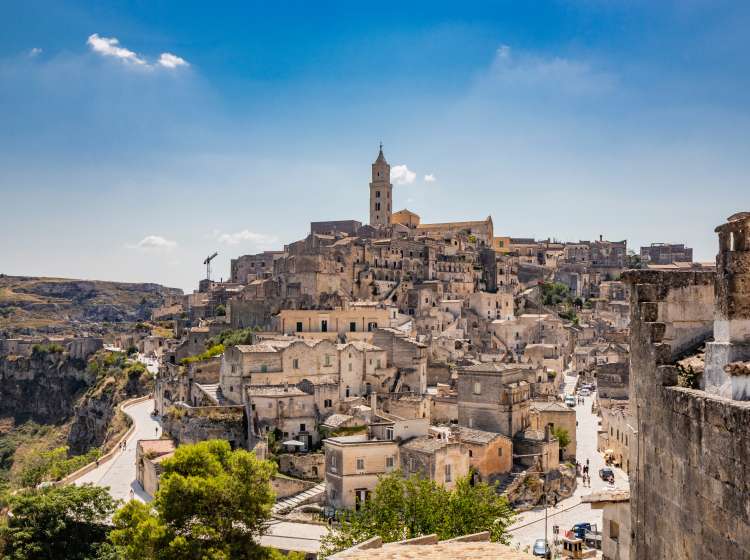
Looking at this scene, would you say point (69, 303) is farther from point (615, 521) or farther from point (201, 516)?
point (615, 521)

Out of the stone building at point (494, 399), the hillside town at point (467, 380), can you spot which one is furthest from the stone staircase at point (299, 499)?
the stone building at point (494, 399)

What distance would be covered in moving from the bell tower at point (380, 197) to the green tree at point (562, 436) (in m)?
73.2

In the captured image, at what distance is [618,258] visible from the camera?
116m

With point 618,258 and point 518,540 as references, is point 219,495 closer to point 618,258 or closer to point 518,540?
point 518,540

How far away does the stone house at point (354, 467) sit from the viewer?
3700cm

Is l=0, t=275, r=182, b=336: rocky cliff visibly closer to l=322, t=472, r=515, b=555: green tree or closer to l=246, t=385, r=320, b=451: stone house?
l=246, t=385, r=320, b=451: stone house

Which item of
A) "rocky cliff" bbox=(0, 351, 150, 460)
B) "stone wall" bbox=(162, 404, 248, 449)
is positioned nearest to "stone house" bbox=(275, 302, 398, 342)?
"stone wall" bbox=(162, 404, 248, 449)

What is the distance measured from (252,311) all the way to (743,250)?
220ft

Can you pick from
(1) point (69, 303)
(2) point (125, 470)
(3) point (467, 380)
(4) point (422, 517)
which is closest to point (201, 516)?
(4) point (422, 517)

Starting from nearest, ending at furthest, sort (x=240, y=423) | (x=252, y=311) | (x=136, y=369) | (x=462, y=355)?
(x=240, y=423) → (x=462, y=355) → (x=252, y=311) → (x=136, y=369)

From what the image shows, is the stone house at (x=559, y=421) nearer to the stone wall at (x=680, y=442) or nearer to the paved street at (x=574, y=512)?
the paved street at (x=574, y=512)

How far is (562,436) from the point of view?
4578cm

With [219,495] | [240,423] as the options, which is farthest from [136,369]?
[219,495]

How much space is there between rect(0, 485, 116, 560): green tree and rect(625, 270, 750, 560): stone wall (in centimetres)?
2972
